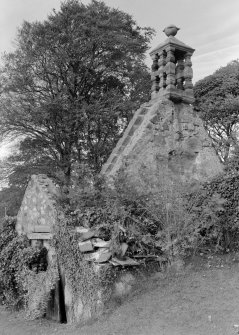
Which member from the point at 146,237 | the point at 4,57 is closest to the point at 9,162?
the point at 4,57

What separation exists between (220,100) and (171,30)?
29.6ft

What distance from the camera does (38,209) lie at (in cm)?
952

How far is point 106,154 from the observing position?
67.2 feet

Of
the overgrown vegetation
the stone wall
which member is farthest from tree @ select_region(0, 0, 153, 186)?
the overgrown vegetation

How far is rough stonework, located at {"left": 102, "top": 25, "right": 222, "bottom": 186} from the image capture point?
35.6ft

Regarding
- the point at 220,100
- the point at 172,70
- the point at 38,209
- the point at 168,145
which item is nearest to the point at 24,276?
the point at 38,209

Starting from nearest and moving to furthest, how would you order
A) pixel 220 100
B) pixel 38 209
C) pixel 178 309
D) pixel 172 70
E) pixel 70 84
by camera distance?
pixel 178 309 → pixel 38 209 → pixel 172 70 → pixel 220 100 → pixel 70 84

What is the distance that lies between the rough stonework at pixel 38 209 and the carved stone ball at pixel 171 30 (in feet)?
19.2

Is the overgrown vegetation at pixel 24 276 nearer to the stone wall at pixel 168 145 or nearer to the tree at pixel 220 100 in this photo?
the stone wall at pixel 168 145

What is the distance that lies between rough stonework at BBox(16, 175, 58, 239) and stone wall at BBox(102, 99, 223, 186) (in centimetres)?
184

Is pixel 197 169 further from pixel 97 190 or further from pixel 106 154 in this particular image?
pixel 106 154

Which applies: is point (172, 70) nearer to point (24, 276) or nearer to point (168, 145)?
point (168, 145)

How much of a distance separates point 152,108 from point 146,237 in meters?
4.80

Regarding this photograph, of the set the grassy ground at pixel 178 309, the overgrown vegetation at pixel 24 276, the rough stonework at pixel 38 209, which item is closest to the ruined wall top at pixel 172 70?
the rough stonework at pixel 38 209
